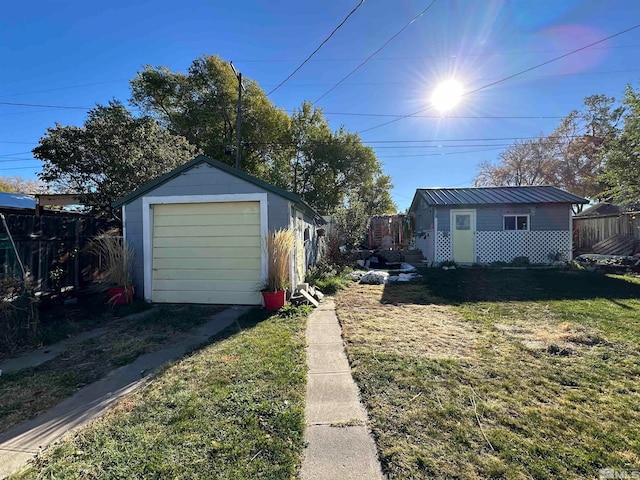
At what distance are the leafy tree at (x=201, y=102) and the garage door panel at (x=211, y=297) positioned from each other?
12.5 m

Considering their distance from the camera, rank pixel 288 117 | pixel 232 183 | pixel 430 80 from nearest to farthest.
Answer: pixel 232 183 < pixel 430 80 < pixel 288 117

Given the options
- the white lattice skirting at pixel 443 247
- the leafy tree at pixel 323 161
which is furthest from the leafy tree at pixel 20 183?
the white lattice skirting at pixel 443 247

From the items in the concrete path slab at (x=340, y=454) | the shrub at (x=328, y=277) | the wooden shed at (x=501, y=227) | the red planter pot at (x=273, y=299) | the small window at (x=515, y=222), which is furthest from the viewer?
the small window at (x=515, y=222)

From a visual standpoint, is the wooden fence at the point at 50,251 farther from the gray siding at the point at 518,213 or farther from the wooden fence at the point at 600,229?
the wooden fence at the point at 600,229

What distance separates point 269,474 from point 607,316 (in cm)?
618

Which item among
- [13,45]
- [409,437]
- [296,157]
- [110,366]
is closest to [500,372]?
[409,437]

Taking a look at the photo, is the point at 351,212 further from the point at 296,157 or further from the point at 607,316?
the point at 607,316

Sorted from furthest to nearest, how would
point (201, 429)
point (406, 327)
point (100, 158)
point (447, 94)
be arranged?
point (447, 94) < point (100, 158) < point (406, 327) < point (201, 429)

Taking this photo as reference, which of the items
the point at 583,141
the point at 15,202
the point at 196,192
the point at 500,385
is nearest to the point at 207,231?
the point at 196,192

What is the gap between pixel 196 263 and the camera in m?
6.29

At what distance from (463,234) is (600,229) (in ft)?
32.3

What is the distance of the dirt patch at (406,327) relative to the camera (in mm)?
3789

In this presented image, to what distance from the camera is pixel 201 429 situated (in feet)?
7.18

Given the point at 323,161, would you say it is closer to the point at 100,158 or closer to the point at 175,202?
the point at 100,158
